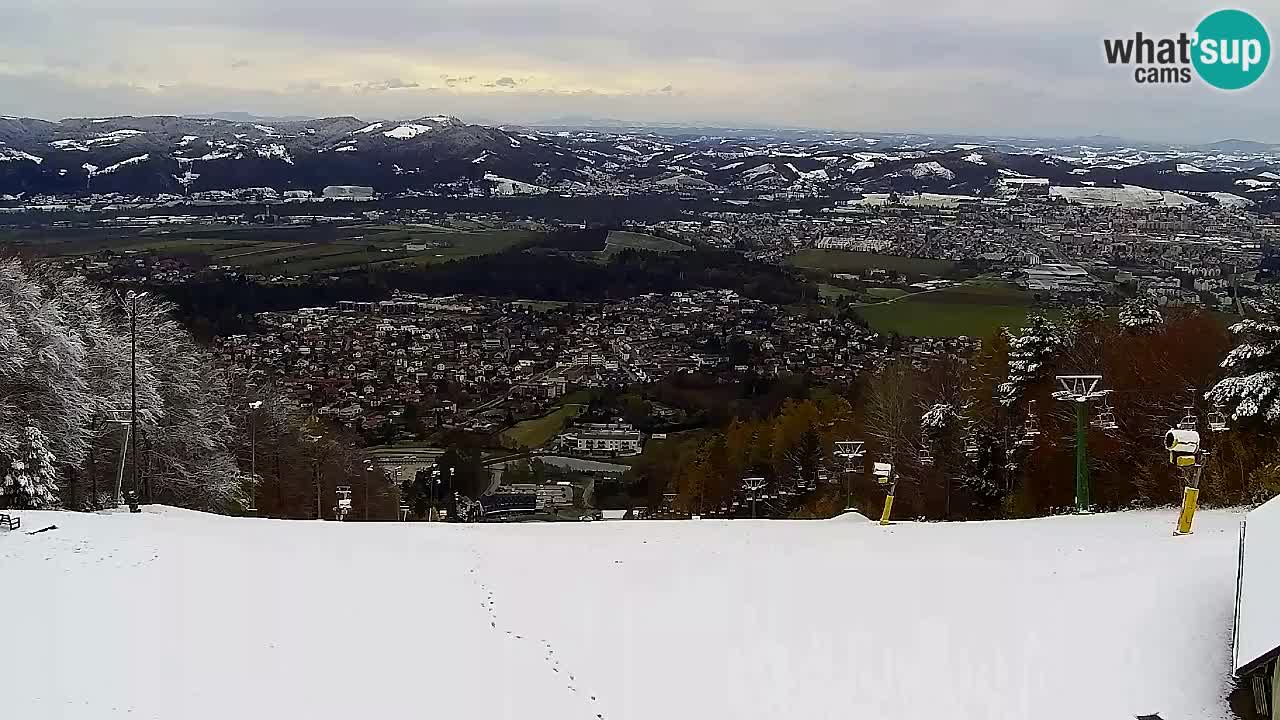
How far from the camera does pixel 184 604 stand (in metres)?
12.3

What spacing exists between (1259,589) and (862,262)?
84.6m

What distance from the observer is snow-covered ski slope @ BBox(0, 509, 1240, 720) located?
33.3 ft

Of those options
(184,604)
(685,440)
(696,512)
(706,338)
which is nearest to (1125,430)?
(696,512)

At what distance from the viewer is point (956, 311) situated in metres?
63.3

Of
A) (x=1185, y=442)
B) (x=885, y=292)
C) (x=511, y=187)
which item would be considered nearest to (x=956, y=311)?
(x=885, y=292)

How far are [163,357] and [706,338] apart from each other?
45150 mm

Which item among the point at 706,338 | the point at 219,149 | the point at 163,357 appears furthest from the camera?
the point at 219,149

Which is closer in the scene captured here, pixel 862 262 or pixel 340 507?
pixel 340 507

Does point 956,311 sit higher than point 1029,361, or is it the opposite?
point 1029,361

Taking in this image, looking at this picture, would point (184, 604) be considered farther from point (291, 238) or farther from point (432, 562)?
point (291, 238)

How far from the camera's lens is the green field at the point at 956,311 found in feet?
185

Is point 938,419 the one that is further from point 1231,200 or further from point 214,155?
point 214,155

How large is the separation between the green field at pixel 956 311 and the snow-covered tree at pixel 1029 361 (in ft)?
77.9

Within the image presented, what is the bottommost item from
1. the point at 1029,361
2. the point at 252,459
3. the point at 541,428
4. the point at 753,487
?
the point at 541,428
